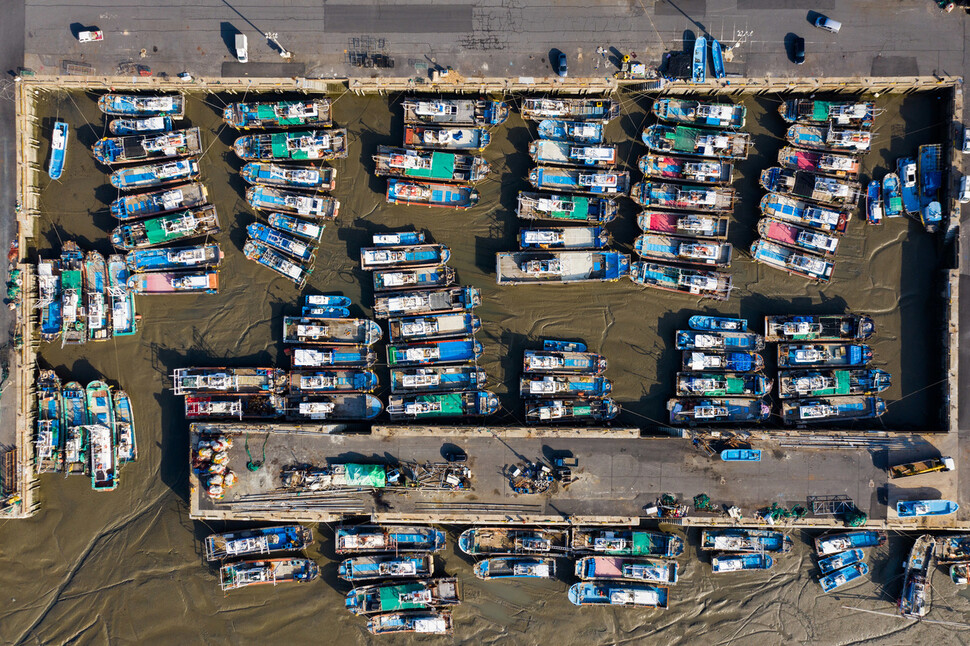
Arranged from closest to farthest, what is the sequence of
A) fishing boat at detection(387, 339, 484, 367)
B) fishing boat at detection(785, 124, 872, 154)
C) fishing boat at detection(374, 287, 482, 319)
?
fishing boat at detection(785, 124, 872, 154), fishing boat at detection(374, 287, 482, 319), fishing boat at detection(387, 339, 484, 367)

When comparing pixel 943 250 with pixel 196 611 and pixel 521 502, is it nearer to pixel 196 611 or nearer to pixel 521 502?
pixel 521 502

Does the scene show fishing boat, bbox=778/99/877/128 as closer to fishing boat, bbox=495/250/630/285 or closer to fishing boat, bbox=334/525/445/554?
fishing boat, bbox=495/250/630/285

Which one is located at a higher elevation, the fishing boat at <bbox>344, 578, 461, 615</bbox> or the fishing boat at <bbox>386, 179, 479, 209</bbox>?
the fishing boat at <bbox>386, 179, 479, 209</bbox>

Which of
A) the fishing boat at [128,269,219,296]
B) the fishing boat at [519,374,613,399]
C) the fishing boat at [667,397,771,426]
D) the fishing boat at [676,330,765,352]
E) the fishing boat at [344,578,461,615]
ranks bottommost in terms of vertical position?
the fishing boat at [344,578,461,615]

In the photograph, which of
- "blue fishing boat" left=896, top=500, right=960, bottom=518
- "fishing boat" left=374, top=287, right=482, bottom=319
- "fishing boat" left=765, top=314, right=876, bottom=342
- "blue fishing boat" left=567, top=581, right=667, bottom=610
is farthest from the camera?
"fishing boat" left=374, top=287, right=482, bottom=319

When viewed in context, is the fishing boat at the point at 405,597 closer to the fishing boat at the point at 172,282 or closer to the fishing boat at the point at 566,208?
the fishing boat at the point at 172,282

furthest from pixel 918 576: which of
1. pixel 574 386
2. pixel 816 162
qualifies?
pixel 816 162

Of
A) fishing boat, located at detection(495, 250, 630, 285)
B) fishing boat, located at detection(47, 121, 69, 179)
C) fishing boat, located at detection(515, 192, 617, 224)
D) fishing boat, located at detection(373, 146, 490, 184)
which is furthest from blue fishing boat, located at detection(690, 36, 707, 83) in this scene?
fishing boat, located at detection(47, 121, 69, 179)

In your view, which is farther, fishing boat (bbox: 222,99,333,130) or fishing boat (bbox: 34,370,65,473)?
fishing boat (bbox: 34,370,65,473)
